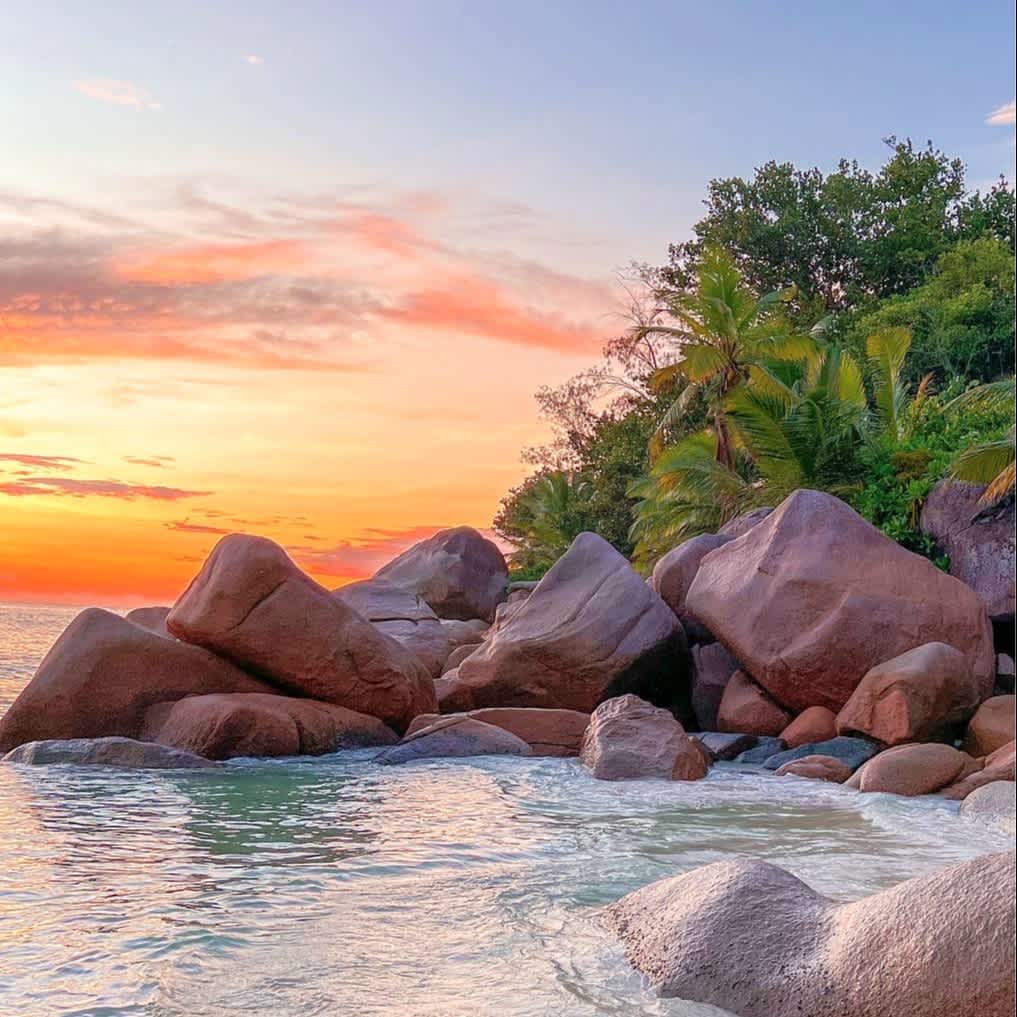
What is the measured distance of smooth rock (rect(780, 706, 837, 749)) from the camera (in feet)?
40.7

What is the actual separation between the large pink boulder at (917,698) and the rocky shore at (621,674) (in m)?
0.02

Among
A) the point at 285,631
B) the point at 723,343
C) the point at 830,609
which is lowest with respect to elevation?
the point at 830,609

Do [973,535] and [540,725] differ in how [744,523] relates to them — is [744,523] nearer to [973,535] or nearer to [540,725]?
[973,535]

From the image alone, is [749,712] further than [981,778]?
Yes

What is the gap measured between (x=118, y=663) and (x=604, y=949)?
8.18m

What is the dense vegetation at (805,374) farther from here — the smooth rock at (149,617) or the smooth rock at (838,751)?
the smooth rock at (149,617)

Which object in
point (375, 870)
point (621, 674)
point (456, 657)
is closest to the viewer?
point (375, 870)

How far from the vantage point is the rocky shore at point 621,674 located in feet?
37.1

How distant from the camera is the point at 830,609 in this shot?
12945mm

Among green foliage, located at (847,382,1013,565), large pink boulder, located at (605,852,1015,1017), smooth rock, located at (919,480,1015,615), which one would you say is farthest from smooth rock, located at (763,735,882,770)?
large pink boulder, located at (605,852,1015,1017)

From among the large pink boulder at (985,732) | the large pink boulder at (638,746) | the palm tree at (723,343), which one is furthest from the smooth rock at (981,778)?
the palm tree at (723,343)

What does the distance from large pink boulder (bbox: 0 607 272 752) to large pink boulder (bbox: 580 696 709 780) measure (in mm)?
4159

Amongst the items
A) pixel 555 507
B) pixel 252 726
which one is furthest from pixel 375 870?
pixel 555 507

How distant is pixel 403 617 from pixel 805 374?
881cm
